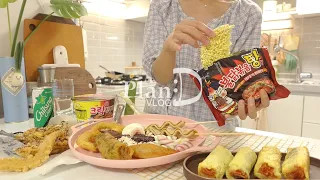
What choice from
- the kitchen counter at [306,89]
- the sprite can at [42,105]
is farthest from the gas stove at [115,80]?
the kitchen counter at [306,89]

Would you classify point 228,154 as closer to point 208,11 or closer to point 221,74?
point 221,74

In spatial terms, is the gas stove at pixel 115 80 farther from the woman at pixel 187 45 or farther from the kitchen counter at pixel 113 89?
the woman at pixel 187 45

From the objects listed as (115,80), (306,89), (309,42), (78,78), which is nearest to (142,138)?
(78,78)

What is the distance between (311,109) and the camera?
1.85m

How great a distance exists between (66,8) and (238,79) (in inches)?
37.1

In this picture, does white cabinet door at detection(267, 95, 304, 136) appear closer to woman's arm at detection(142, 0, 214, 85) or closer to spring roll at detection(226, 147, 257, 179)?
woman's arm at detection(142, 0, 214, 85)

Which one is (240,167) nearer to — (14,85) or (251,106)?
(251,106)

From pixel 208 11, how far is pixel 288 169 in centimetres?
75

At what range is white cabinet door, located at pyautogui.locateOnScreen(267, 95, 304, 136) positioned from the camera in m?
1.91

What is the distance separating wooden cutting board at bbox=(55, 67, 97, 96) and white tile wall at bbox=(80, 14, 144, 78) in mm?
828

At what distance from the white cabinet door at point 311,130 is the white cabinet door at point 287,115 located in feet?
0.11

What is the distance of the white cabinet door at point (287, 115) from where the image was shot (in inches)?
75.2

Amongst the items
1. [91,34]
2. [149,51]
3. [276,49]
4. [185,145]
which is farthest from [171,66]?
[276,49]

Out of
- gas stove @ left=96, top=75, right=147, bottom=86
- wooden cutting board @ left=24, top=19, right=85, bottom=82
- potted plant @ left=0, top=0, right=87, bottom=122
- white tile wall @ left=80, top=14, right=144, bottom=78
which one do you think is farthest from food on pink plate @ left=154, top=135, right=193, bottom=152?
white tile wall @ left=80, top=14, right=144, bottom=78
